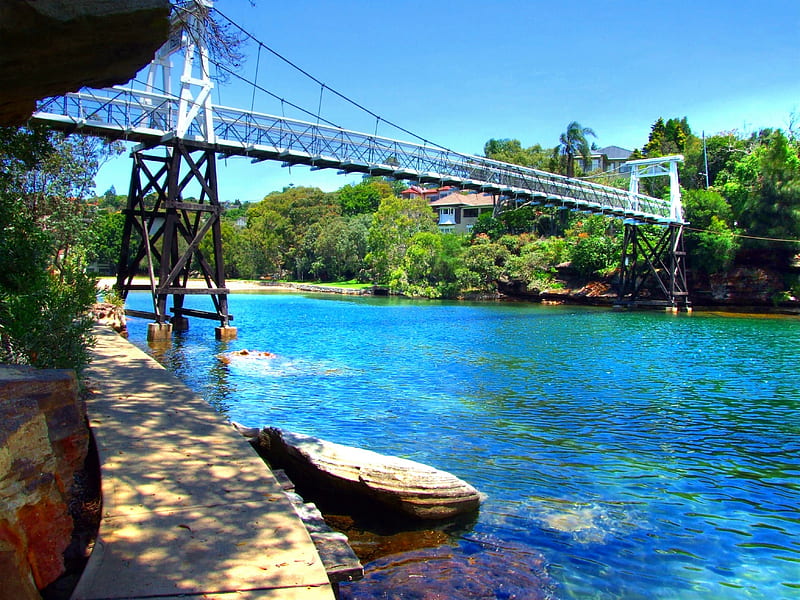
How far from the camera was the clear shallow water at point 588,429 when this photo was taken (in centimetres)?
576

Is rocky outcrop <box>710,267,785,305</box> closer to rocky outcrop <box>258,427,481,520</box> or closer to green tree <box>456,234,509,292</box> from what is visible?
green tree <box>456,234,509,292</box>

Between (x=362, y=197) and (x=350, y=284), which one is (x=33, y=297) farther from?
(x=362, y=197)

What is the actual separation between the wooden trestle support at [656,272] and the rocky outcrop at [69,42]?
41.5m

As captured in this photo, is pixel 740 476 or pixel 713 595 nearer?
pixel 713 595

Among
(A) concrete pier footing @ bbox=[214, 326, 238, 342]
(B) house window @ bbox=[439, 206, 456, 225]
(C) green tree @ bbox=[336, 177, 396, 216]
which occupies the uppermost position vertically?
(C) green tree @ bbox=[336, 177, 396, 216]

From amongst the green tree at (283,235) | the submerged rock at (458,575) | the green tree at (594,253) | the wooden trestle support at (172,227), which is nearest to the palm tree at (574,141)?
the green tree at (594,253)

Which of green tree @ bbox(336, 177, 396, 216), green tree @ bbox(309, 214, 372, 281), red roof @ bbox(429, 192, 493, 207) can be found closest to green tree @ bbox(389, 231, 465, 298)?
green tree @ bbox(309, 214, 372, 281)

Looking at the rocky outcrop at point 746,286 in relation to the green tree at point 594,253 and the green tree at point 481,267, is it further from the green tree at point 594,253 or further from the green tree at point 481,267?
the green tree at point 481,267

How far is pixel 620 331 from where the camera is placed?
27.5m

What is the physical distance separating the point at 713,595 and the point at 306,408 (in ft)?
25.5

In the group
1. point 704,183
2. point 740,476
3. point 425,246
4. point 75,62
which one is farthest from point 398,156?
point 704,183

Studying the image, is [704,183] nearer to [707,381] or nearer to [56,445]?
[707,381]

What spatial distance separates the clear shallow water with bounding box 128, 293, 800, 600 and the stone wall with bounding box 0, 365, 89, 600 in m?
3.70

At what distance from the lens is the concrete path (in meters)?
3.38
